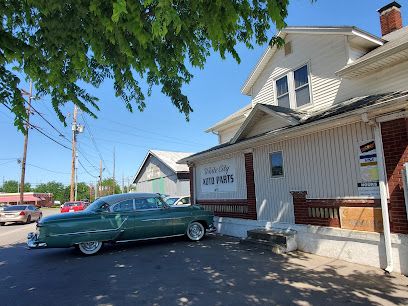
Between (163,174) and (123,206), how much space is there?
19.3 meters

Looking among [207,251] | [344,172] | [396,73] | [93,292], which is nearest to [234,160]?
[207,251]

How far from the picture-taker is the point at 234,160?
12531 mm

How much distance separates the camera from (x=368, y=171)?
7543 mm

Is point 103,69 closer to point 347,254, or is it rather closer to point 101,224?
point 101,224

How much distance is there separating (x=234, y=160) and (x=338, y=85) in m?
4.33

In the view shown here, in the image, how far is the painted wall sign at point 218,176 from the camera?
1277 centimetres

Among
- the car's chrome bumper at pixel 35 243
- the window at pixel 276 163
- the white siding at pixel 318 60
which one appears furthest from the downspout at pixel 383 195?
the car's chrome bumper at pixel 35 243

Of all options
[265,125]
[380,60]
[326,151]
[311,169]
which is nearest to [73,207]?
[265,125]

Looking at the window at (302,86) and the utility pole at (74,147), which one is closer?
the window at (302,86)

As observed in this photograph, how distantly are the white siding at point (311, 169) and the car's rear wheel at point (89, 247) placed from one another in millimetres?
5085

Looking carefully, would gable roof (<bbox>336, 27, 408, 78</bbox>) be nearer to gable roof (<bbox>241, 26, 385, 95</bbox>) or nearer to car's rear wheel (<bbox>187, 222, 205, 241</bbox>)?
gable roof (<bbox>241, 26, 385, 95</bbox>)

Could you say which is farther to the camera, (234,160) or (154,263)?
(234,160)

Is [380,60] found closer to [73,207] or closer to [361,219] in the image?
[361,219]

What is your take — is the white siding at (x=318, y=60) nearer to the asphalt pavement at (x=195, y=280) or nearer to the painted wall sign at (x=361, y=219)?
the painted wall sign at (x=361, y=219)
